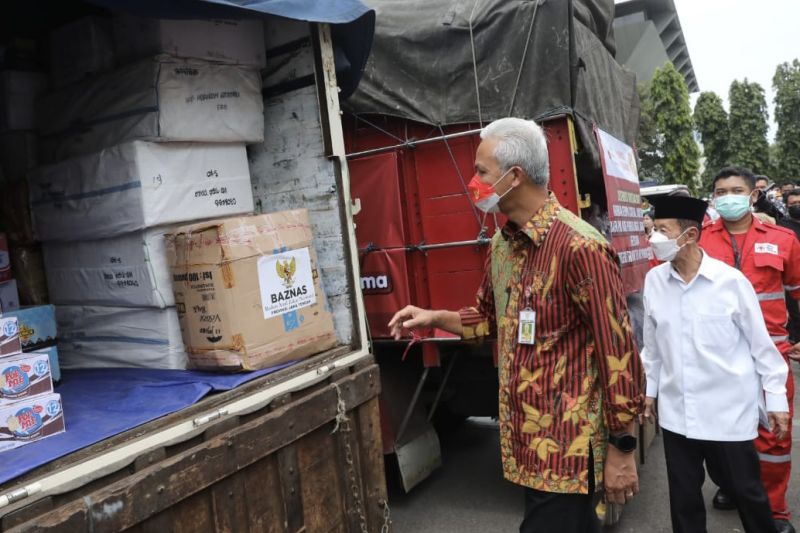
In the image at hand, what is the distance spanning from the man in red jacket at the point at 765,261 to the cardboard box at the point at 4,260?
3868 mm

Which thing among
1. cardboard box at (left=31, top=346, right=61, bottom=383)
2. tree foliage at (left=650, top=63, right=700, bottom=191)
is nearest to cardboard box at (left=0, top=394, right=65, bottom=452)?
cardboard box at (left=31, top=346, right=61, bottom=383)

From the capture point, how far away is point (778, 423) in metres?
2.81

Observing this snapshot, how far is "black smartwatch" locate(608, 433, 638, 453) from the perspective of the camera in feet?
6.39

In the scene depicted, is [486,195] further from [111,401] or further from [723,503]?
[723,503]

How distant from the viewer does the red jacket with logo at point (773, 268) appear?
11.7 ft

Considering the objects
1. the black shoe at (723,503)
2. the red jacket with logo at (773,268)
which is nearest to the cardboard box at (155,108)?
the red jacket with logo at (773,268)

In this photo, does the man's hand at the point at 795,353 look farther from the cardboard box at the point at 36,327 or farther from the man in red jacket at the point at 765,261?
the cardboard box at the point at 36,327

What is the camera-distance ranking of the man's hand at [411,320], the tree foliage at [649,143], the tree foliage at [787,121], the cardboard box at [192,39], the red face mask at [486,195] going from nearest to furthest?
the red face mask at [486,195], the man's hand at [411,320], the cardboard box at [192,39], the tree foliage at [787,121], the tree foliage at [649,143]

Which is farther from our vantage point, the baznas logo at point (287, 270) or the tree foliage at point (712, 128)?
the tree foliage at point (712, 128)

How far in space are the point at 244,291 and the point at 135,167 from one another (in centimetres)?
72

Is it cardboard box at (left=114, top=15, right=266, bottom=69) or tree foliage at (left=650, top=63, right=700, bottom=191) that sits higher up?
tree foliage at (left=650, top=63, right=700, bottom=191)

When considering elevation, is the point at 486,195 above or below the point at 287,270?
above

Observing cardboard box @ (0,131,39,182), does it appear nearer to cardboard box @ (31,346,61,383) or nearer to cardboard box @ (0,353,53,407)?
cardboard box @ (31,346,61,383)

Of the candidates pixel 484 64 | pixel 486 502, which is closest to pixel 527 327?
pixel 484 64
